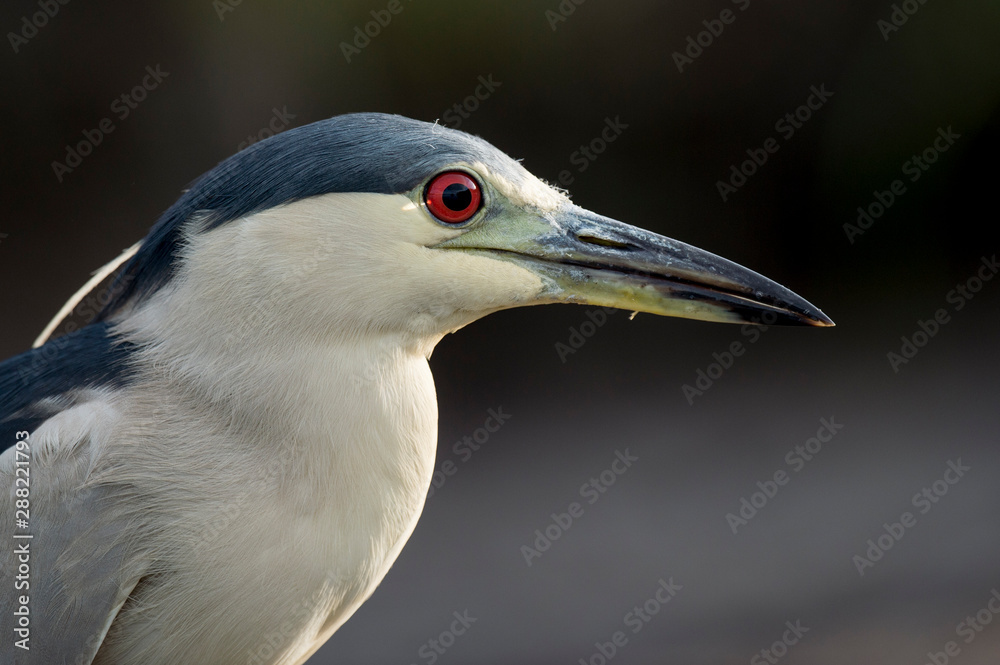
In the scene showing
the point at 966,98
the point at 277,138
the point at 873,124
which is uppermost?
the point at 966,98

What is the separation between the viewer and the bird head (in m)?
1.61

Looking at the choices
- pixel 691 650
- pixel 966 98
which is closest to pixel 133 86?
pixel 691 650

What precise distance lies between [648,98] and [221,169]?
13.5 feet

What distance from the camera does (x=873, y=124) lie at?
18.1 ft

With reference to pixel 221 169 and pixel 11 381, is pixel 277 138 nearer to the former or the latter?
pixel 221 169
